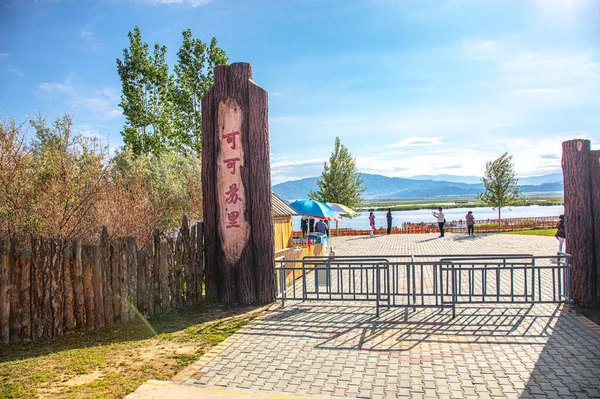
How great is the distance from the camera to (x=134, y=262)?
26.2 feet

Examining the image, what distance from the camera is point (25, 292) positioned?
6.90 meters

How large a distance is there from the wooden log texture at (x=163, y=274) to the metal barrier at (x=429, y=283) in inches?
87.0

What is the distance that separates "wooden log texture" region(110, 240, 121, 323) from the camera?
771 centimetres

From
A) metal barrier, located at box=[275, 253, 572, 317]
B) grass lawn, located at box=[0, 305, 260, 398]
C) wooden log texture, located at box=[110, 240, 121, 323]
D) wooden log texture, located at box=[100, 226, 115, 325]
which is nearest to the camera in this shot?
grass lawn, located at box=[0, 305, 260, 398]

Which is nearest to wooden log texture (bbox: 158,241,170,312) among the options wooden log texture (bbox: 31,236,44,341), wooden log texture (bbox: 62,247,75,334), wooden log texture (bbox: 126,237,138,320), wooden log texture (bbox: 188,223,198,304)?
wooden log texture (bbox: 126,237,138,320)

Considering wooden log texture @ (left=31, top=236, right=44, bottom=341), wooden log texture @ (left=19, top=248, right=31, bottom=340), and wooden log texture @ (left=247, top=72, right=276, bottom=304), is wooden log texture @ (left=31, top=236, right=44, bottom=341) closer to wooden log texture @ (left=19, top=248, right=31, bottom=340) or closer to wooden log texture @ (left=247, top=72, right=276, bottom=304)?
wooden log texture @ (left=19, top=248, right=31, bottom=340)

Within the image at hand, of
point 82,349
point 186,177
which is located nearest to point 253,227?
point 82,349

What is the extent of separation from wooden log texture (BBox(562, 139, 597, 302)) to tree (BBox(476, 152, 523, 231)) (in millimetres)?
24877

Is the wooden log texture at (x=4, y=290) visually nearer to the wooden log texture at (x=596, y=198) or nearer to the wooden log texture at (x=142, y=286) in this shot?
the wooden log texture at (x=142, y=286)

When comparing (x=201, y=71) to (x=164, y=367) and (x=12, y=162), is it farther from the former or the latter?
(x=164, y=367)

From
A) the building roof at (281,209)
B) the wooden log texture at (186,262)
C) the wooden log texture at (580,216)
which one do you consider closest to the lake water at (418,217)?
the building roof at (281,209)

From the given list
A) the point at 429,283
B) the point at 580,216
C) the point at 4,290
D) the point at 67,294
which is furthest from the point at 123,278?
the point at 580,216

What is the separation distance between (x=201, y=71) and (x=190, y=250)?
836 inches

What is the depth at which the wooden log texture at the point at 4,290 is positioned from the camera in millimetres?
6719
